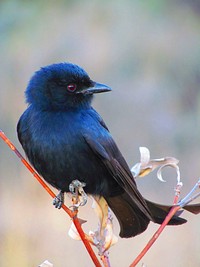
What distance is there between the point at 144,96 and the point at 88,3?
0.76 m

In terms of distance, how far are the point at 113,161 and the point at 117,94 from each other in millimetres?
1991

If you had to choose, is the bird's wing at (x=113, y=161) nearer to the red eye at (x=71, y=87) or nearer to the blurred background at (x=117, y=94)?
the red eye at (x=71, y=87)

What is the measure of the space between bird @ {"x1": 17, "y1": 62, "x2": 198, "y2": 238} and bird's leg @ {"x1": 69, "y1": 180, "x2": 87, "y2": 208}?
0.20 ft

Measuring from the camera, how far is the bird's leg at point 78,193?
2213mm

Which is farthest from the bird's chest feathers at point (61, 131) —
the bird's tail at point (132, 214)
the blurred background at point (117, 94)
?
the blurred background at point (117, 94)

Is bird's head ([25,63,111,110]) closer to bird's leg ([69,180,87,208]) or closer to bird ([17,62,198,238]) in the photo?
bird ([17,62,198,238])

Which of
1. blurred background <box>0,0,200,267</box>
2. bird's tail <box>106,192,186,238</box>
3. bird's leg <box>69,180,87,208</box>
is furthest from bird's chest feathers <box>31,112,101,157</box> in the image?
blurred background <box>0,0,200,267</box>

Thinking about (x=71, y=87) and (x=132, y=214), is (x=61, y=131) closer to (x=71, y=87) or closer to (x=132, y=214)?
(x=71, y=87)

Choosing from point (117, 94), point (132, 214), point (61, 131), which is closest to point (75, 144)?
point (61, 131)

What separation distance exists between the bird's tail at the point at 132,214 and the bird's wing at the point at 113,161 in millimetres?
67

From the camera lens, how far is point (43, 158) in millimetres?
2555

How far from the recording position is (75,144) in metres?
2.57

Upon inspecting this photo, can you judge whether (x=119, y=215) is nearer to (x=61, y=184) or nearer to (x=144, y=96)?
(x=61, y=184)

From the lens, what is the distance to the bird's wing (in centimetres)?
250
